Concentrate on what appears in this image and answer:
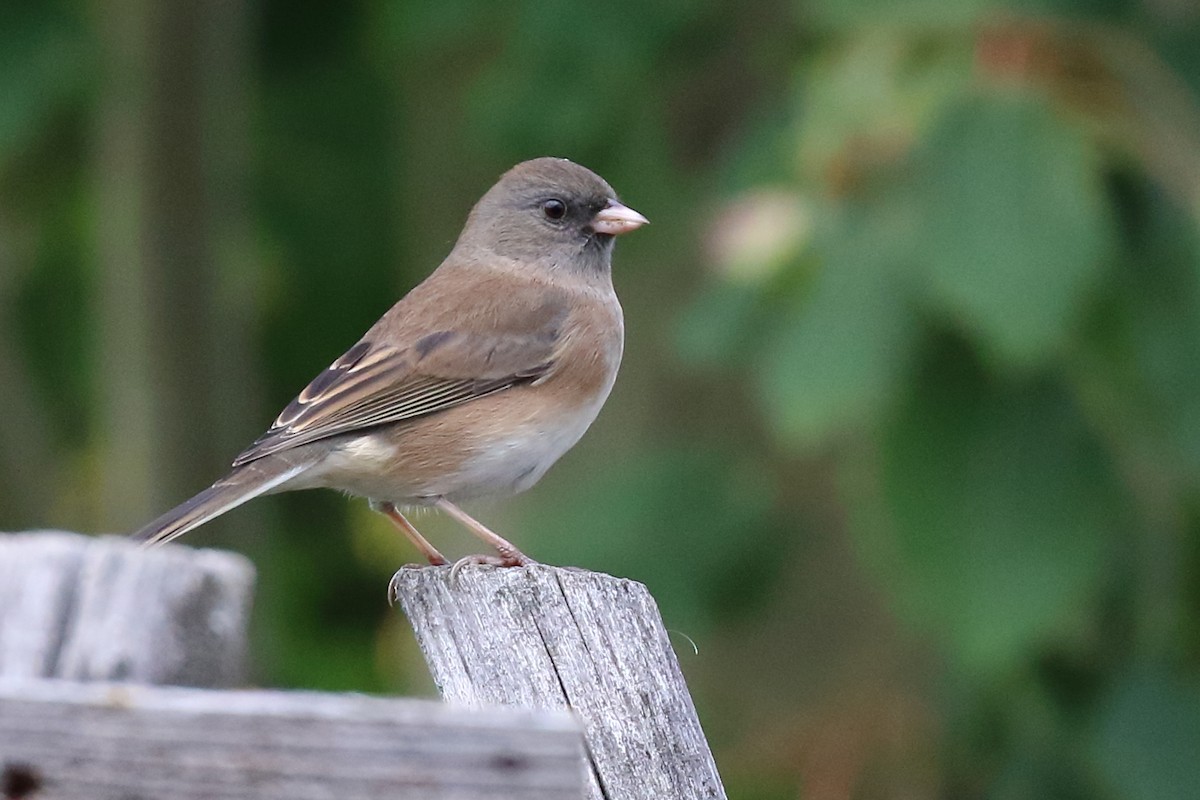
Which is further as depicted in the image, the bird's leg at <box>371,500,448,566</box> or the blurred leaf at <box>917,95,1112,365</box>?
the bird's leg at <box>371,500,448,566</box>

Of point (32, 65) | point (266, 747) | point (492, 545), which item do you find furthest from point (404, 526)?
point (266, 747)

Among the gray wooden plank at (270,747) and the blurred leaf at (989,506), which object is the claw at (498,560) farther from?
the gray wooden plank at (270,747)

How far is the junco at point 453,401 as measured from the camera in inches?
162

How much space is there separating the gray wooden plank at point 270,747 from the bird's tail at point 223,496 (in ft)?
6.81

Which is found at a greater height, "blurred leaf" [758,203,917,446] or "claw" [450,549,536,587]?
"blurred leaf" [758,203,917,446]

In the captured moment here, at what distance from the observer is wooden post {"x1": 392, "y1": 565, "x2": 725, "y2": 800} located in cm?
231

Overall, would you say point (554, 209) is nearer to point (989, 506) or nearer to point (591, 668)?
point (989, 506)

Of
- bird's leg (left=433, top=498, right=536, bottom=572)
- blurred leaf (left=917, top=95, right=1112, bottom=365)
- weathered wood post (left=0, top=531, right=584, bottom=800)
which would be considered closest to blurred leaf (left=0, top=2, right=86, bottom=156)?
bird's leg (left=433, top=498, right=536, bottom=572)

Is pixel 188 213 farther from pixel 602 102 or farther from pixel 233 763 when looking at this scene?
pixel 233 763

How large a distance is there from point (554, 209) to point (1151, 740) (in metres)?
2.24

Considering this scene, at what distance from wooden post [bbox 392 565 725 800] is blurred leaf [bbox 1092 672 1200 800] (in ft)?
7.72

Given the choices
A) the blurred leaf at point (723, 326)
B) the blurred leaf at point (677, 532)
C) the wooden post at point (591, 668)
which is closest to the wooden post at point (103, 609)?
the wooden post at point (591, 668)

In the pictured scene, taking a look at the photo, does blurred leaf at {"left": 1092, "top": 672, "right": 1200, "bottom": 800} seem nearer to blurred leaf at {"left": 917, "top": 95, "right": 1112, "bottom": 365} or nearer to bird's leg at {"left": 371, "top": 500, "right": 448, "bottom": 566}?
blurred leaf at {"left": 917, "top": 95, "right": 1112, "bottom": 365}

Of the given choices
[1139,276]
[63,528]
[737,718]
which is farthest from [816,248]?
[63,528]
